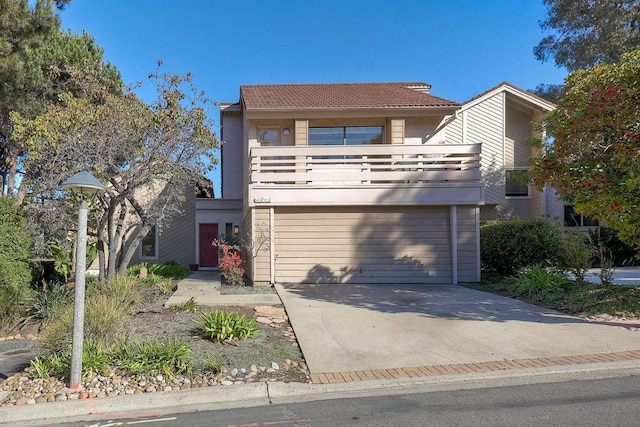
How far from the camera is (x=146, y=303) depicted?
9.73 metres

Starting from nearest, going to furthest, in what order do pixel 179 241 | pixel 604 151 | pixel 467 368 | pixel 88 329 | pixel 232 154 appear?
pixel 467 368, pixel 88 329, pixel 604 151, pixel 232 154, pixel 179 241

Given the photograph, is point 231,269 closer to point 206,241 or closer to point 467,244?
point 467,244

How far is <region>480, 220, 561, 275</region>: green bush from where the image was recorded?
1243 cm

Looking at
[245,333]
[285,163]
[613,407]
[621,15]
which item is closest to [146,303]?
[245,333]

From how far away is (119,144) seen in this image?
393 inches

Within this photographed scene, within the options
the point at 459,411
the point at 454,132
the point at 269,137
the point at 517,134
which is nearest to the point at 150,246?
the point at 269,137

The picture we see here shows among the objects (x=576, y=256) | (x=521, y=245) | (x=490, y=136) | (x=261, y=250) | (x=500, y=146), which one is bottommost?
(x=576, y=256)

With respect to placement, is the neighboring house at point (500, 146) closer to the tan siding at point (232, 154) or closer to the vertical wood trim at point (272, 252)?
the tan siding at point (232, 154)

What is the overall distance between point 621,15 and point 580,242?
12.4m

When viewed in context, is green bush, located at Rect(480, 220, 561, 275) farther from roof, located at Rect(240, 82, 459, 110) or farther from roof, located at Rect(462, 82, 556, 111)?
roof, located at Rect(462, 82, 556, 111)

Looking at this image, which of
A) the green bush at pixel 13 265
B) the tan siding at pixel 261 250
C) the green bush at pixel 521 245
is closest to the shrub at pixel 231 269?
the tan siding at pixel 261 250

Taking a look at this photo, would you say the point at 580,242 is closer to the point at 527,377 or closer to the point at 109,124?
the point at 527,377

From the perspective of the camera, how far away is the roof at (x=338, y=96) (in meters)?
14.8

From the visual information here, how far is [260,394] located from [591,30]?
21380 mm
